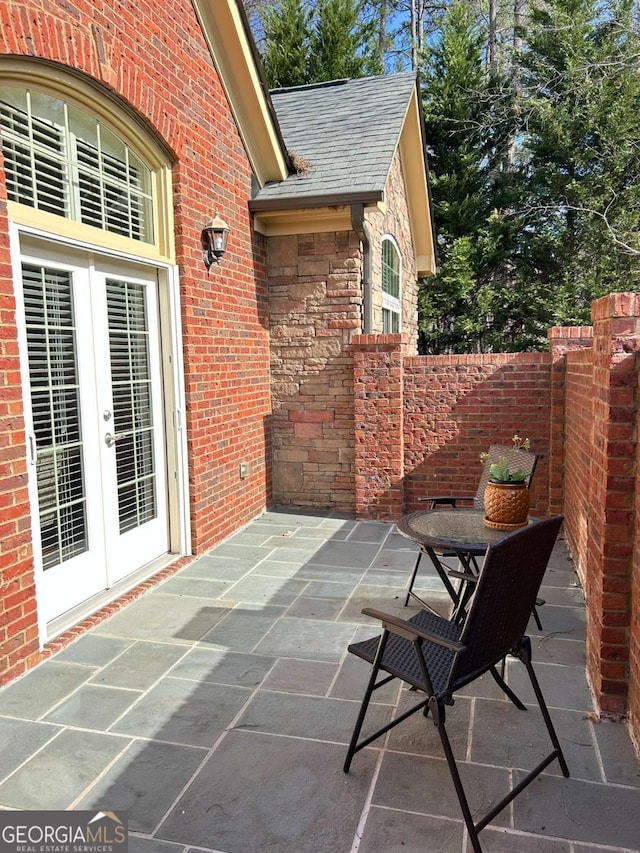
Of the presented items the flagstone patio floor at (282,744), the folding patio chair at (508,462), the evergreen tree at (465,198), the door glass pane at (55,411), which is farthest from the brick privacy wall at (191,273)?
the evergreen tree at (465,198)

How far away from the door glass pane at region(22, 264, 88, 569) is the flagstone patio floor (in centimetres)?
68

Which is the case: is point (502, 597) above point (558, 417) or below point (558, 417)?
below

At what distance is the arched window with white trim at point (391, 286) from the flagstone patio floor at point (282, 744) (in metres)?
4.92

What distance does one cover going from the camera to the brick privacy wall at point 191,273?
327 centimetres

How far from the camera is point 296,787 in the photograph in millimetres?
2418

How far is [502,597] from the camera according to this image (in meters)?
2.26

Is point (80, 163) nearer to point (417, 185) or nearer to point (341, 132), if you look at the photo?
point (341, 132)

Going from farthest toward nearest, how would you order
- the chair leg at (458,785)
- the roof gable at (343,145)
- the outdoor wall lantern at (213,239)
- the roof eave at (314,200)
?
the roof gable at (343,145) < the roof eave at (314,200) < the outdoor wall lantern at (213,239) < the chair leg at (458,785)

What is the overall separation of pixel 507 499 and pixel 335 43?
47.7 ft

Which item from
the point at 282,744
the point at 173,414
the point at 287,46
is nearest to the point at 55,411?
the point at 173,414

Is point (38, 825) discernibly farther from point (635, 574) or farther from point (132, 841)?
point (635, 574)

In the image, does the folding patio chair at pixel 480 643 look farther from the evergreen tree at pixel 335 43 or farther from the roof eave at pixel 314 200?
the evergreen tree at pixel 335 43

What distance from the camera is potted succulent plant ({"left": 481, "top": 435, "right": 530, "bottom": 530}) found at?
3.46 metres

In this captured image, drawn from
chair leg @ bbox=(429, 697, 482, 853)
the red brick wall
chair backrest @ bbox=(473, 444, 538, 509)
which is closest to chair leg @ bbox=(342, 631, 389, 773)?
chair leg @ bbox=(429, 697, 482, 853)
